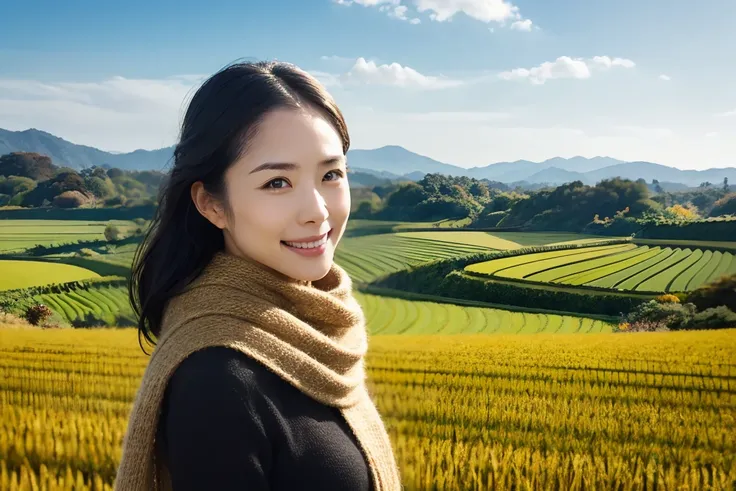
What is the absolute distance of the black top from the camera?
83cm

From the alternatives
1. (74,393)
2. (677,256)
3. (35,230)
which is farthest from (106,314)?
(677,256)

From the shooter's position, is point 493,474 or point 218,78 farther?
point 493,474

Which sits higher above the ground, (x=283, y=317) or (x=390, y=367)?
(x=283, y=317)

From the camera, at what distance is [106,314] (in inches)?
261

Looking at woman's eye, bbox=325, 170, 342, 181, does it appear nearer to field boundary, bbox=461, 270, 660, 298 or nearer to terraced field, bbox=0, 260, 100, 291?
terraced field, bbox=0, 260, 100, 291

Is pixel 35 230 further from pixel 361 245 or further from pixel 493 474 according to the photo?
pixel 493 474

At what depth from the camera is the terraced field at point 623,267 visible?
31.1 ft

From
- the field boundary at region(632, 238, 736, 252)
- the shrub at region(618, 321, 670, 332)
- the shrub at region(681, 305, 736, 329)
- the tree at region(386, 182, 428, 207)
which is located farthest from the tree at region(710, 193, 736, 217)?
the tree at region(386, 182, 428, 207)

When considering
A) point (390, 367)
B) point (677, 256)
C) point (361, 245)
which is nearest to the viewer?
point (390, 367)

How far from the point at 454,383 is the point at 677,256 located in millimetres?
7177

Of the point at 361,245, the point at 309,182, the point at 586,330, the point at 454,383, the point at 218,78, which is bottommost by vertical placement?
the point at 586,330

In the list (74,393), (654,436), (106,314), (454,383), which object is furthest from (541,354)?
(106,314)

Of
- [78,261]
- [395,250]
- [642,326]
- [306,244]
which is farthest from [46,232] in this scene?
[642,326]

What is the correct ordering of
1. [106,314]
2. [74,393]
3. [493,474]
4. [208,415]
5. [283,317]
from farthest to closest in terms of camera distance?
[106,314] < [74,393] < [493,474] < [283,317] < [208,415]
